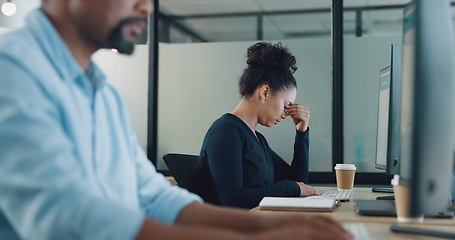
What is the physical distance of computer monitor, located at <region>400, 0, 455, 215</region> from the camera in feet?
2.63

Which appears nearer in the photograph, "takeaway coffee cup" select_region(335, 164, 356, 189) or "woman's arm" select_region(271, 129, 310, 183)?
"takeaway coffee cup" select_region(335, 164, 356, 189)

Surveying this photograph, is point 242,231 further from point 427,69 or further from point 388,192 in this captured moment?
point 388,192

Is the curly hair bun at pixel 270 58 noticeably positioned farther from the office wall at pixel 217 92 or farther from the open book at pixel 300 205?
the office wall at pixel 217 92

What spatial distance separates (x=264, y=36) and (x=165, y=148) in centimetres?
121

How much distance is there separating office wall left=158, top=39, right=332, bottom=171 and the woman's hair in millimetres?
1234

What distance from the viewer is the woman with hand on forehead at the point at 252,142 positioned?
72.2 inches

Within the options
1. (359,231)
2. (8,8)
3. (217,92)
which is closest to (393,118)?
(359,231)

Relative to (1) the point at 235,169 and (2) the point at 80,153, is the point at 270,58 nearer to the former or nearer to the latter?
(1) the point at 235,169

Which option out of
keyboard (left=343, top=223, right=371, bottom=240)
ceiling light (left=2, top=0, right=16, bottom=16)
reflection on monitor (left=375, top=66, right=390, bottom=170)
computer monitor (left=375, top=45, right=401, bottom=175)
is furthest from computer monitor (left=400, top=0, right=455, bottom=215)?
ceiling light (left=2, top=0, right=16, bottom=16)

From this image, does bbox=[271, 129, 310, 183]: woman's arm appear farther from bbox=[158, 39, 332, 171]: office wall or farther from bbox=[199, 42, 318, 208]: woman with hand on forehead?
bbox=[158, 39, 332, 171]: office wall

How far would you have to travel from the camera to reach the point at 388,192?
2070 mm

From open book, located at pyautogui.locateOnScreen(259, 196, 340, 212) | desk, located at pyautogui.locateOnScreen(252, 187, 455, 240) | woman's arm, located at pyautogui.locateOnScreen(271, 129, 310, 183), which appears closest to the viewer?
desk, located at pyautogui.locateOnScreen(252, 187, 455, 240)

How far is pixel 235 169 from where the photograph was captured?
1834 millimetres

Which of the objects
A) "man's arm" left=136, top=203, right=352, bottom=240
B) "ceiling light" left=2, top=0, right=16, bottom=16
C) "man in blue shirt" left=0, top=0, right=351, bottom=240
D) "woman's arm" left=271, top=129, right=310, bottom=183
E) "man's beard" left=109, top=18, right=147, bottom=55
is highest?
"ceiling light" left=2, top=0, right=16, bottom=16
